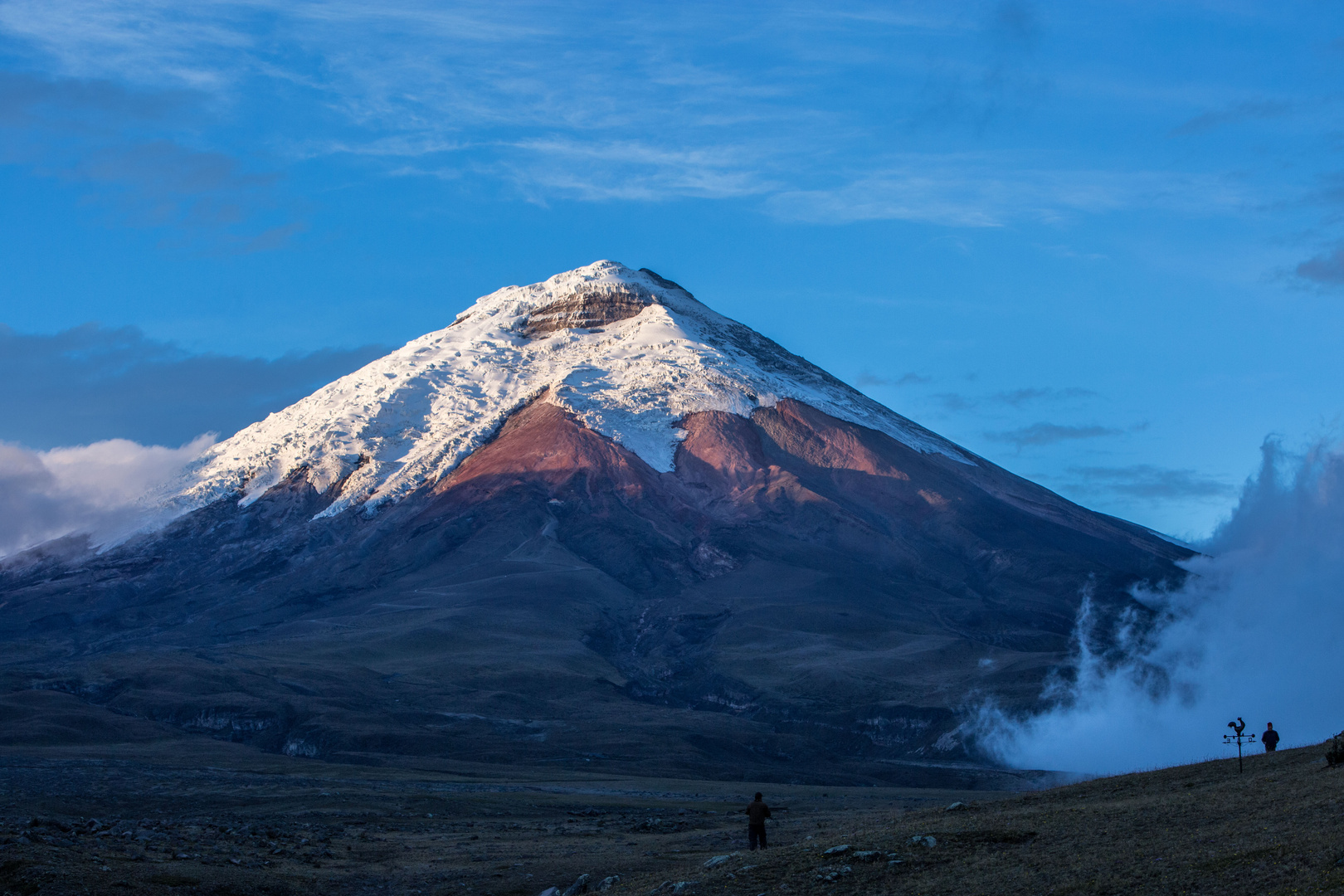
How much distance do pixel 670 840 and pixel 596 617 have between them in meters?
110

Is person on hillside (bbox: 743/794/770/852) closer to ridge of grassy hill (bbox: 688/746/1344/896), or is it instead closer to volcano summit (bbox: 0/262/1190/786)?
ridge of grassy hill (bbox: 688/746/1344/896)

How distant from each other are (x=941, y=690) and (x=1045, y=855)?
9684cm

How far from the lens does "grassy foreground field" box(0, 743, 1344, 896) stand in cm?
2409

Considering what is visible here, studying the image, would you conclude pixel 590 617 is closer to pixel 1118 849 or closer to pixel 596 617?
pixel 596 617

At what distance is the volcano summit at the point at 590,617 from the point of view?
10806 centimetres

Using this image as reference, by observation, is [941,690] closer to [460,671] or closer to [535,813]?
[460,671]

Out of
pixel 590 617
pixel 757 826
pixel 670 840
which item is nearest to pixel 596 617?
pixel 590 617

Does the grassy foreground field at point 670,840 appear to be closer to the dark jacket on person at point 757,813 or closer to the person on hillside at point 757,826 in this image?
the person on hillside at point 757,826

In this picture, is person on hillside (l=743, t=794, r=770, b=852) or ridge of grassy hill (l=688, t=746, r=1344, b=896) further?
person on hillside (l=743, t=794, r=770, b=852)

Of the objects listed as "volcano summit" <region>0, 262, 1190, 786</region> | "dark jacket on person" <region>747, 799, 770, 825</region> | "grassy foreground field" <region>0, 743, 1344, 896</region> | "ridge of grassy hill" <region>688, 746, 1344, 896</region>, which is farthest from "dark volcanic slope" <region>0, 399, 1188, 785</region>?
"ridge of grassy hill" <region>688, 746, 1344, 896</region>

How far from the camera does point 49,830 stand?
36250 millimetres

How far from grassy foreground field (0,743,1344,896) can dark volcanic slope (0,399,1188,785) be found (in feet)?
124

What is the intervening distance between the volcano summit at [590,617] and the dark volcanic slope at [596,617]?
1.41 feet

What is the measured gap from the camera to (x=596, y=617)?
154 meters
